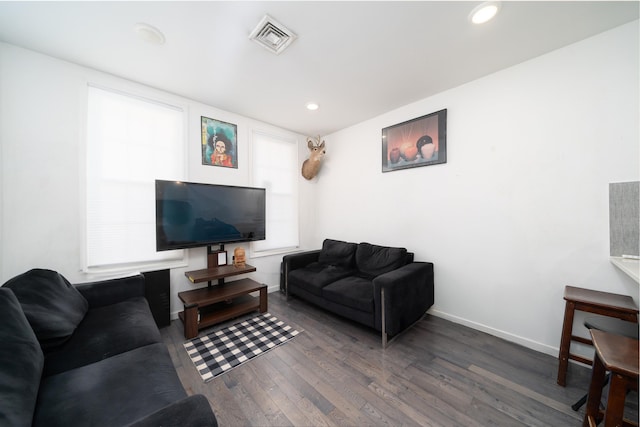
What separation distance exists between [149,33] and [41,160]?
58.9 inches

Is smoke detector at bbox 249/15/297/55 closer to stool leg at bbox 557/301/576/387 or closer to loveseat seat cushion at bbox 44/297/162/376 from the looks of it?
loveseat seat cushion at bbox 44/297/162/376

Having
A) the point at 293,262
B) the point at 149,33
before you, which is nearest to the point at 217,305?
the point at 293,262

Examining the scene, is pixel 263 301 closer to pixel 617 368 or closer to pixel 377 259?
pixel 377 259

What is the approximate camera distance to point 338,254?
10.6 ft

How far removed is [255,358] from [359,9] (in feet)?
9.45

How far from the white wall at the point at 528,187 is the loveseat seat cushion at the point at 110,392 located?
2.70 metres

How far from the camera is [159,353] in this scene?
4.25 ft

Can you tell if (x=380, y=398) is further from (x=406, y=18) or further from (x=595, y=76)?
(x=595, y=76)

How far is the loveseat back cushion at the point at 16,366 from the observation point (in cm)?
74

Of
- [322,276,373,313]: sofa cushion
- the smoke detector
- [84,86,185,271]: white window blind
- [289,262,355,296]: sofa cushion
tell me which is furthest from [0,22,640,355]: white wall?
the smoke detector

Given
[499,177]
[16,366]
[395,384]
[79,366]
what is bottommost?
[395,384]

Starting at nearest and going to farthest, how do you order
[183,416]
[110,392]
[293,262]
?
[183,416], [110,392], [293,262]

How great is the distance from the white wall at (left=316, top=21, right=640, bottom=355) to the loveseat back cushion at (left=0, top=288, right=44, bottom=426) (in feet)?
10.1

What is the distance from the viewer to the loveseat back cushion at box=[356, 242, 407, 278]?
268 cm
